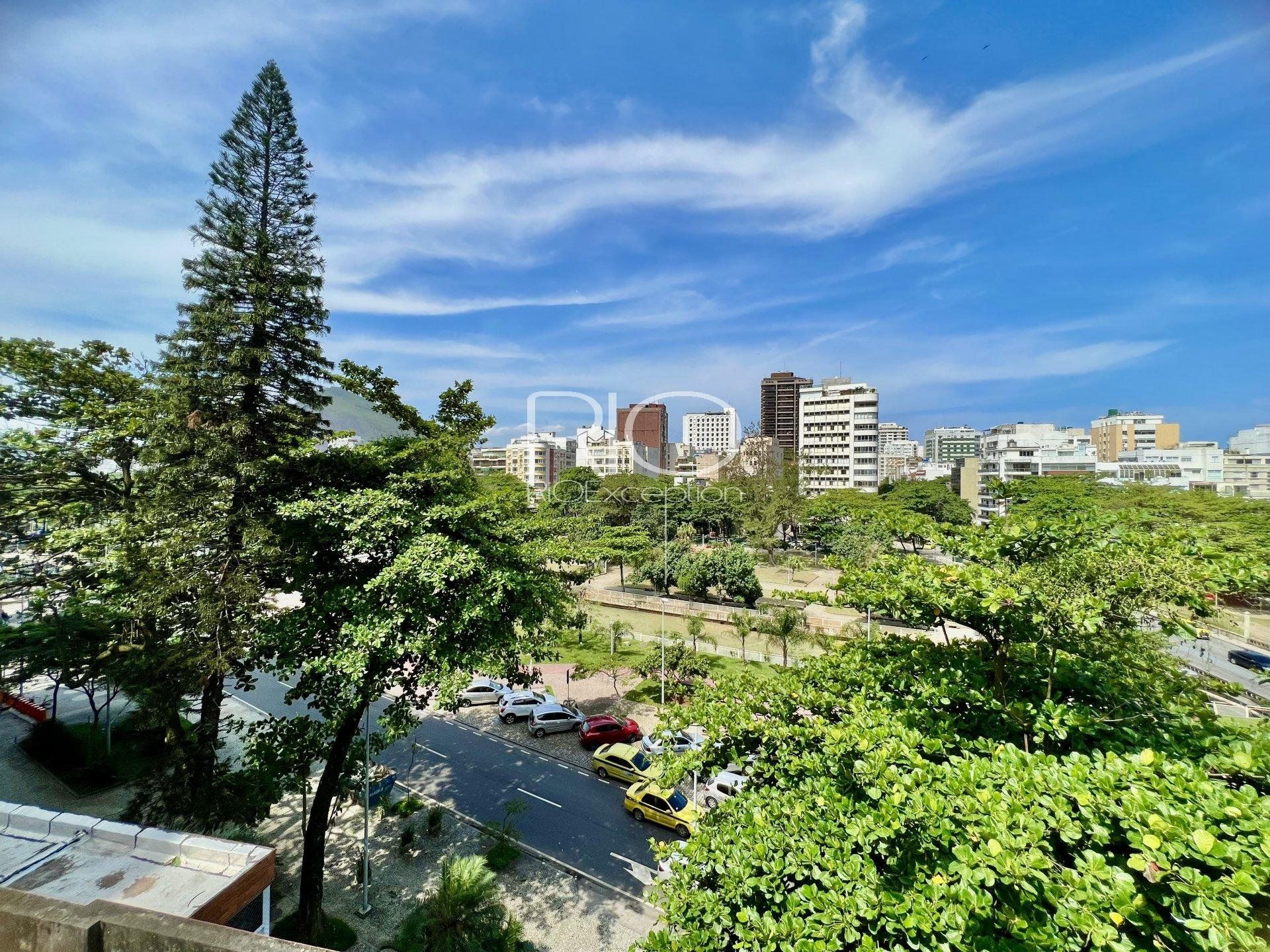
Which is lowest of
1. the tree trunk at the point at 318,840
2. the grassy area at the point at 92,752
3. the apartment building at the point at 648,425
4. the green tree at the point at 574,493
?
the grassy area at the point at 92,752

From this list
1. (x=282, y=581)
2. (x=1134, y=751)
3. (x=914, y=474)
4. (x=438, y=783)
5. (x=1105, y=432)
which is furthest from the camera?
(x=914, y=474)

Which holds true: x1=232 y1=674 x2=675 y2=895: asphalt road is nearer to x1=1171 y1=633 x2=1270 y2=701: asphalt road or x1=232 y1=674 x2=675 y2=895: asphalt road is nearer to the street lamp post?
the street lamp post

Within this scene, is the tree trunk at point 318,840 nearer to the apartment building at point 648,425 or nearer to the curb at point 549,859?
the curb at point 549,859

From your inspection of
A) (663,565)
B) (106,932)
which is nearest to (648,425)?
(663,565)

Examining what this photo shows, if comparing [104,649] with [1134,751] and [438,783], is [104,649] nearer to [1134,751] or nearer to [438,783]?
[438,783]

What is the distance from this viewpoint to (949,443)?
12950 centimetres

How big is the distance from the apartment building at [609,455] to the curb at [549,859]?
80427 millimetres

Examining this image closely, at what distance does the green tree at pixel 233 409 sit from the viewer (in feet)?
23.9

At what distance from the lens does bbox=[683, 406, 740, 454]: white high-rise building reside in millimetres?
135375

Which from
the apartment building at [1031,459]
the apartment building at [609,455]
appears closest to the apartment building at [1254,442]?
the apartment building at [1031,459]

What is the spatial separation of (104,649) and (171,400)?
4.72 metres

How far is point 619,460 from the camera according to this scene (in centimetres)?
9562

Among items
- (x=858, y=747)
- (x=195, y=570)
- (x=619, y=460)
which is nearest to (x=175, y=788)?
(x=195, y=570)

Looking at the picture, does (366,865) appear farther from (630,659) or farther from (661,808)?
(630,659)
